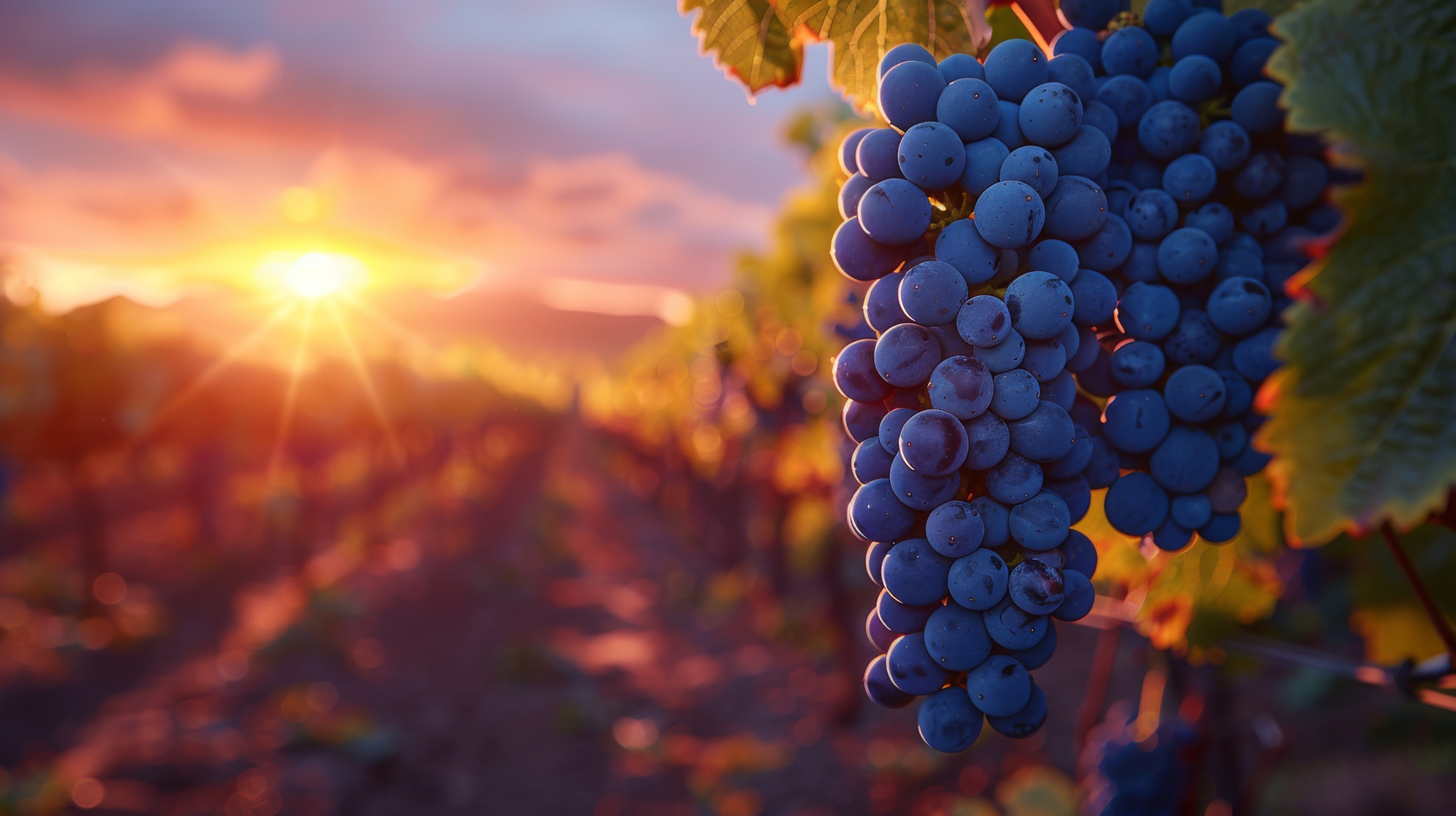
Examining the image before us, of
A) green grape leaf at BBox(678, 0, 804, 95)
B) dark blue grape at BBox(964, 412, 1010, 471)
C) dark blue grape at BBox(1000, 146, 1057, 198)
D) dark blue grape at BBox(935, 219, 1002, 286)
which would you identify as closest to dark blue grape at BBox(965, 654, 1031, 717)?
dark blue grape at BBox(964, 412, 1010, 471)

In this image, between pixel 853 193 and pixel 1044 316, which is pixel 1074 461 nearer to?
pixel 1044 316

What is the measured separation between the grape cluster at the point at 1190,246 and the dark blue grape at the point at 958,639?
28cm

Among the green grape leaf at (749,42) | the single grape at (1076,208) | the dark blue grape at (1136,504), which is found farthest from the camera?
the green grape leaf at (749,42)

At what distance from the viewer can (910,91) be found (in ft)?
3.01

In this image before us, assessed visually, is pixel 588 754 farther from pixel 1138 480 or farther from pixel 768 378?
pixel 1138 480

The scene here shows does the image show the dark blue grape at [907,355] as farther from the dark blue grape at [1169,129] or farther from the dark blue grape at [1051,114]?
the dark blue grape at [1169,129]

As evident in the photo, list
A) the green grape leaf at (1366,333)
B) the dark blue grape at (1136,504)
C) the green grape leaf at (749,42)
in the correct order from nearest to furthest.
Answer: the green grape leaf at (1366,333), the dark blue grape at (1136,504), the green grape leaf at (749,42)

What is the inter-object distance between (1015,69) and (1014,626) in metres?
0.66

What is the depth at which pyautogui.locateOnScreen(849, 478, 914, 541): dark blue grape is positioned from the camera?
0.94 meters

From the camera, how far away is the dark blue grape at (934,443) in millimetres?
859

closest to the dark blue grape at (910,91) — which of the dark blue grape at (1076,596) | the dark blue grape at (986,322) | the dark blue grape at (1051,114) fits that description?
the dark blue grape at (1051,114)

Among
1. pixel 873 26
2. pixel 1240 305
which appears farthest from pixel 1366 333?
pixel 873 26

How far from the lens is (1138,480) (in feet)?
3.40

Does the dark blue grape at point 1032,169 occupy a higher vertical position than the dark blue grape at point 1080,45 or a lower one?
lower
